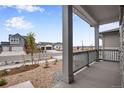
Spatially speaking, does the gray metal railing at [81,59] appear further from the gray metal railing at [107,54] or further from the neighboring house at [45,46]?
the neighboring house at [45,46]

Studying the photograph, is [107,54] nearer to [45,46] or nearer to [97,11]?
[97,11]

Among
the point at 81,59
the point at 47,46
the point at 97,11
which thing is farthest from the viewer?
the point at 47,46

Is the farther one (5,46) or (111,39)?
(5,46)

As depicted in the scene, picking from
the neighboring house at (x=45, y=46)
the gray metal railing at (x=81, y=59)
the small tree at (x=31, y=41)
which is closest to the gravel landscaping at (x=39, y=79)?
the gray metal railing at (x=81, y=59)

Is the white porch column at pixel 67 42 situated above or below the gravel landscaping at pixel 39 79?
above

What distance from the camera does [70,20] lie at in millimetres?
3006

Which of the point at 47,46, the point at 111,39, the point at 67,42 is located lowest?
the point at 47,46

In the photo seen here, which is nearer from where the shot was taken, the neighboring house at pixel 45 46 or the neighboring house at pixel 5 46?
the neighboring house at pixel 5 46

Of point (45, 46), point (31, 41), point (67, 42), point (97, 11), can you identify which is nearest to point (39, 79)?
point (67, 42)

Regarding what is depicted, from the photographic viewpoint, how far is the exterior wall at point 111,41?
7.67 m

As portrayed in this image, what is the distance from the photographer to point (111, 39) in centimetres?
797

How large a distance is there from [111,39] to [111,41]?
0.13 m

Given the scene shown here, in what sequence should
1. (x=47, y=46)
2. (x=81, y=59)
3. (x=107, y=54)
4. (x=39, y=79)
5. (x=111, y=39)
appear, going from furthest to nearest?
1. (x=47, y=46)
2. (x=111, y=39)
3. (x=107, y=54)
4. (x=81, y=59)
5. (x=39, y=79)
